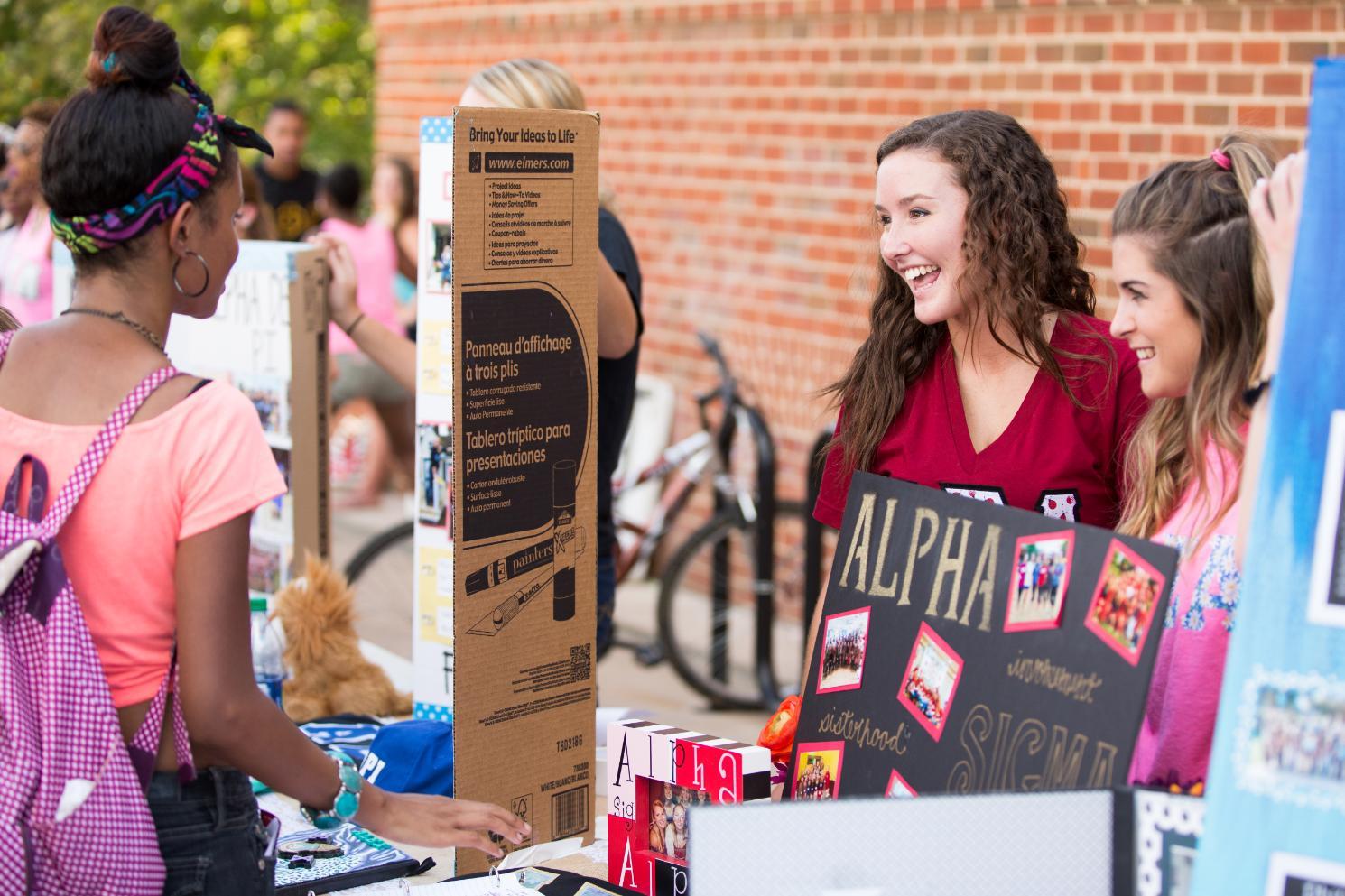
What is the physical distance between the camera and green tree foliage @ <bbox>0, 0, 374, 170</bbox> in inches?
658

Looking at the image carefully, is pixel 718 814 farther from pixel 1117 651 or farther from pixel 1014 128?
pixel 1014 128

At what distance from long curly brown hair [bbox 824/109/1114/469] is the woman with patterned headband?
1.14 m

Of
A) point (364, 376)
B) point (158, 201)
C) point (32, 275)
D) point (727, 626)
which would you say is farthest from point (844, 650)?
point (364, 376)

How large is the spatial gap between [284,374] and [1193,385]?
7.92ft

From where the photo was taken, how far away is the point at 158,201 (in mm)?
1875

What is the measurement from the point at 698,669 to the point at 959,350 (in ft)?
13.7

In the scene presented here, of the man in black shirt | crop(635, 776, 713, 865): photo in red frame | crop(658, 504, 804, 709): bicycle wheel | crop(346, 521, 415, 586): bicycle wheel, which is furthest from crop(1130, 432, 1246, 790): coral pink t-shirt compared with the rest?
the man in black shirt

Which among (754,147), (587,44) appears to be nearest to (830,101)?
(754,147)

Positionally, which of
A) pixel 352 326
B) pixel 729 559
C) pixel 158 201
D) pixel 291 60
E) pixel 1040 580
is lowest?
pixel 729 559

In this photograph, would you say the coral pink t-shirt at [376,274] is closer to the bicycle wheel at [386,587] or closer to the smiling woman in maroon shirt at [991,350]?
the bicycle wheel at [386,587]

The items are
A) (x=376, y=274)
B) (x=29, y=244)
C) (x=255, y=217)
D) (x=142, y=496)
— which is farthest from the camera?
(x=376, y=274)

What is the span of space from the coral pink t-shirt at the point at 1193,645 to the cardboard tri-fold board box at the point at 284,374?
2363 mm

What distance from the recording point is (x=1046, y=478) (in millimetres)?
2428

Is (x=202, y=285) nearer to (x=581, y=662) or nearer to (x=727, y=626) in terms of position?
(x=581, y=662)
